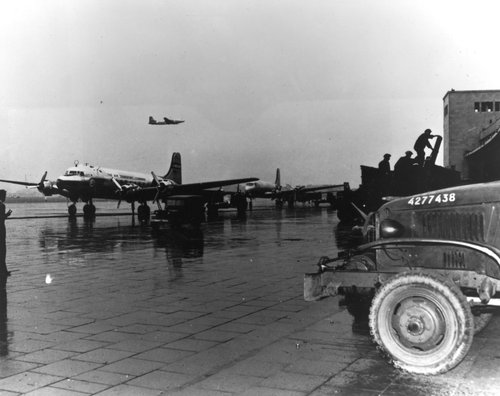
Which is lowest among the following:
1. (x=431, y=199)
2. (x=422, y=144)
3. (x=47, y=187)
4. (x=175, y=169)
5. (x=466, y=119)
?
(x=431, y=199)

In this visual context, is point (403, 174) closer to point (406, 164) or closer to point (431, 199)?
point (406, 164)

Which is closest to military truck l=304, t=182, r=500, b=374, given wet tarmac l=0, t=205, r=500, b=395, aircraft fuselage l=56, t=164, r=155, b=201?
wet tarmac l=0, t=205, r=500, b=395

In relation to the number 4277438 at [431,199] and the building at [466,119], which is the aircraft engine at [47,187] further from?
the building at [466,119]

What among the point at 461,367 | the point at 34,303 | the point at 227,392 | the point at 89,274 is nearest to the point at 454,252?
the point at 461,367

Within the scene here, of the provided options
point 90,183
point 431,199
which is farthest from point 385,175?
point 90,183

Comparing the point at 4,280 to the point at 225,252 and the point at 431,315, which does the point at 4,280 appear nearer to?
the point at 225,252

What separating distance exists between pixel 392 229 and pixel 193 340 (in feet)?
7.81

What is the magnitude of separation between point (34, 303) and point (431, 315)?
220 inches

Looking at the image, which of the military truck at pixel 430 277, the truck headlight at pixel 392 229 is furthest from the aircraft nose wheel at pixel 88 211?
the truck headlight at pixel 392 229

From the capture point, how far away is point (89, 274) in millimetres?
10008

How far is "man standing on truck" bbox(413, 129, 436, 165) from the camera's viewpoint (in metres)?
11.5

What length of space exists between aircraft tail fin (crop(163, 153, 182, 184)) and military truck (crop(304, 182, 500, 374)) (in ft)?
170

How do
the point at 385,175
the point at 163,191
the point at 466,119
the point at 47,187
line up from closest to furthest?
the point at 385,175
the point at 163,191
the point at 47,187
the point at 466,119

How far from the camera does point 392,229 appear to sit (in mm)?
5109
